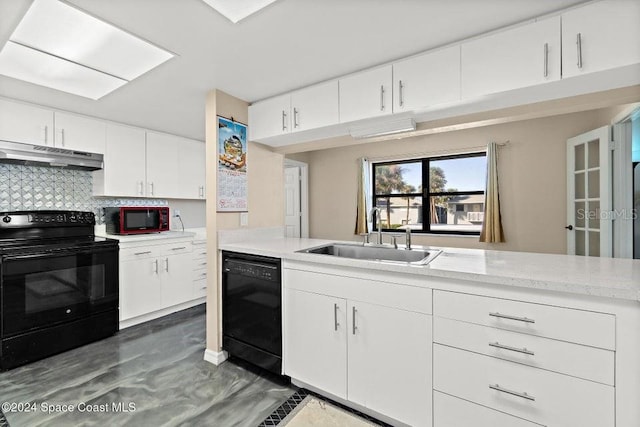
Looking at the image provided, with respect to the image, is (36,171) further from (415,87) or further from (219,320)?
(415,87)

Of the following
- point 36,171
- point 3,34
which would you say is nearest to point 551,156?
point 3,34

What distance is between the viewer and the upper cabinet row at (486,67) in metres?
A: 1.32

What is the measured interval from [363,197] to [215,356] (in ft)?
9.50

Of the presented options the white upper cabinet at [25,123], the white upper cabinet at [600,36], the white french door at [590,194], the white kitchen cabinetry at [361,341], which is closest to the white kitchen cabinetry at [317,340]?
the white kitchen cabinetry at [361,341]

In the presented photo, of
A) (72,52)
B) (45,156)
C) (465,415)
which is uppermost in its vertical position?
(72,52)

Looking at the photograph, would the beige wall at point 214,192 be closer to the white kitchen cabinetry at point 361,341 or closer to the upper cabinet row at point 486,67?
the upper cabinet row at point 486,67

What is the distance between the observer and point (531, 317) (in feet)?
3.96

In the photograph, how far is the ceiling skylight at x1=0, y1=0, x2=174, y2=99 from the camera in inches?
58.9

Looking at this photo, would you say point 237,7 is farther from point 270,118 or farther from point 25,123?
point 25,123

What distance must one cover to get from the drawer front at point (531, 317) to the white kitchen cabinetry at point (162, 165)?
3431mm

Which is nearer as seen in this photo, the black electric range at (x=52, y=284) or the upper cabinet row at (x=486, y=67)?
the upper cabinet row at (x=486, y=67)

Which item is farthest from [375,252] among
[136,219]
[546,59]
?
[136,219]

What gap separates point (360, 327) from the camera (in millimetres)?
1646

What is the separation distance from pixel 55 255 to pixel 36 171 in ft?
3.71
